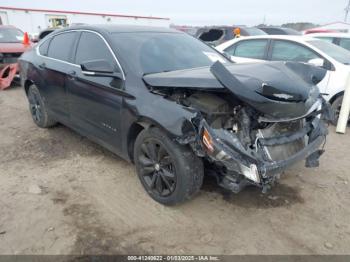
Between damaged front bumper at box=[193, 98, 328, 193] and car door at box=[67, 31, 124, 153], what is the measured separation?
1.25m

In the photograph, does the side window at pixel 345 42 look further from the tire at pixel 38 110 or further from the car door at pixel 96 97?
the tire at pixel 38 110

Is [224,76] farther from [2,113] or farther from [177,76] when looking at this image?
[2,113]

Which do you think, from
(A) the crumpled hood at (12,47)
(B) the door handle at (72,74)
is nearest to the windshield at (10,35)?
(A) the crumpled hood at (12,47)

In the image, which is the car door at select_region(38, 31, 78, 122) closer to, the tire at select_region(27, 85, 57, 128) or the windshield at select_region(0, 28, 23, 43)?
the tire at select_region(27, 85, 57, 128)

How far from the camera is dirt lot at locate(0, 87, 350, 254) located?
2693 millimetres

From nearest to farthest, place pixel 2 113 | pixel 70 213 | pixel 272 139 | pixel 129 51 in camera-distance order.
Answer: pixel 272 139 → pixel 70 213 → pixel 129 51 → pixel 2 113

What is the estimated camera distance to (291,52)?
20.2ft

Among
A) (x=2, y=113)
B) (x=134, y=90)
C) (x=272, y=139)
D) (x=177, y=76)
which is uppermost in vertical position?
(x=177, y=76)

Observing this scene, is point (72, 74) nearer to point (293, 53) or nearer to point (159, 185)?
point (159, 185)

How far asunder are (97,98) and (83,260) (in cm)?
182

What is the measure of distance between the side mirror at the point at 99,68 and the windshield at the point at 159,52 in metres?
0.18

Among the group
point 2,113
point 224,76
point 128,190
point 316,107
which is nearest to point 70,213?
point 128,190

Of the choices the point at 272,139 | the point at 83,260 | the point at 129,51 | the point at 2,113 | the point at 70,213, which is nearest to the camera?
the point at 83,260

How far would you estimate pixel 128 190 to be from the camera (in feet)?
11.6
